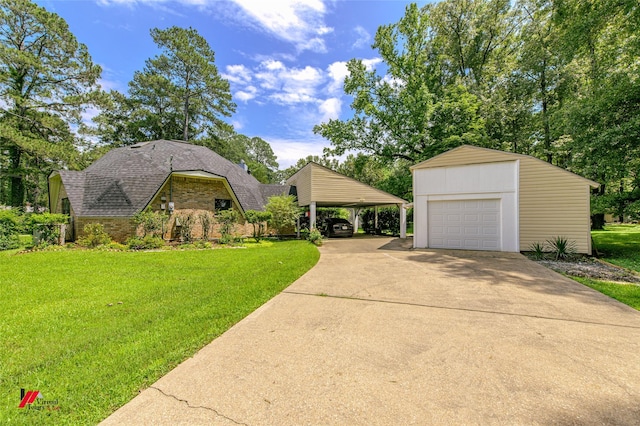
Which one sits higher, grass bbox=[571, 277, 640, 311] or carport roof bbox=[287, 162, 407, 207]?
carport roof bbox=[287, 162, 407, 207]

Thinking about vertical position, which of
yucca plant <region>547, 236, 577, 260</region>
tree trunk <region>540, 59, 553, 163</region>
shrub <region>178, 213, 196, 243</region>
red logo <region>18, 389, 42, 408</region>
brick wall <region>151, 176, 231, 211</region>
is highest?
tree trunk <region>540, 59, 553, 163</region>

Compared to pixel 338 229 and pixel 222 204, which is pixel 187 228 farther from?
pixel 338 229

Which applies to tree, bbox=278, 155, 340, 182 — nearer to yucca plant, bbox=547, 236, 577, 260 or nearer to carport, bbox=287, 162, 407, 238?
carport, bbox=287, 162, 407, 238

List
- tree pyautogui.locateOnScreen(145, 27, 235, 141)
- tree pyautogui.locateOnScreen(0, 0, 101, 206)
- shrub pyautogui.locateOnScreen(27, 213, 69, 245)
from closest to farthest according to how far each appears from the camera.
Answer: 1. shrub pyautogui.locateOnScreen(27, 213, 69, 245)
2. tree pyautogui.locateOnScreen(0, 0, 101, 206)
3. tree pyautogui.locateOnScreen(145, 27, 235, 141)

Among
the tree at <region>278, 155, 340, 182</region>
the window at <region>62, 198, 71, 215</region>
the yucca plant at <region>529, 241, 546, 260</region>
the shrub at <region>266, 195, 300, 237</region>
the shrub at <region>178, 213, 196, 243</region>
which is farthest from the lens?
the tree at <region>278, 155, 340, 182</region>

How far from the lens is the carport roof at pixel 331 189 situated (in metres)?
14.9

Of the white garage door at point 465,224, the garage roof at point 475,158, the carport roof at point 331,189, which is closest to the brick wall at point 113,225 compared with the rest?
the carport roof at point 331,189

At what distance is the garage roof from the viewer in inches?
392

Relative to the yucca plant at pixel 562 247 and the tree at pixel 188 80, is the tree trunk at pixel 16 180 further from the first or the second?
the yucca plant at pixel 562 247

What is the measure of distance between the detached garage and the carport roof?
4767 millimetres

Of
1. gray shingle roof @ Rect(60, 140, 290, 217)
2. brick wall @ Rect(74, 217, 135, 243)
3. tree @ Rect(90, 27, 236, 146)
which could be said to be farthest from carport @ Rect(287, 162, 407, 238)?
tree @ Rect(90, 27, 236, 146)

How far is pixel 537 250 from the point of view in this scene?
30.9 feet

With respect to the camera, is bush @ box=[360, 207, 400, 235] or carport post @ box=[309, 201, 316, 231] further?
bush @ box=[360, 207, 400, 235]

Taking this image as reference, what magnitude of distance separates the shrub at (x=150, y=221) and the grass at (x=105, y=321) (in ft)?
13.9
